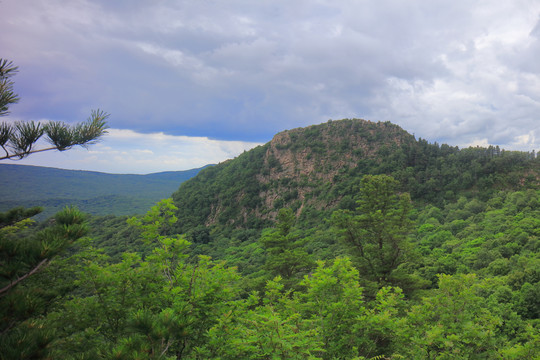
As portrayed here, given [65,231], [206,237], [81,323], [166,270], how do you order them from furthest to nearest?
[206,237], [166,270], [81,323], [65,231]

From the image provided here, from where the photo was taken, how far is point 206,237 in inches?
2404

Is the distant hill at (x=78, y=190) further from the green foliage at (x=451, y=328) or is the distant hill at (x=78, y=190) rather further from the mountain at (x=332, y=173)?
the green foliage at (x=451, y=328)

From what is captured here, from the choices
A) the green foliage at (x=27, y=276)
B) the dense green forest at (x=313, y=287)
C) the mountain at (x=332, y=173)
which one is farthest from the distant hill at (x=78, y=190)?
the green foliage at (x=27, y=276)

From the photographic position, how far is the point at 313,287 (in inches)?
255

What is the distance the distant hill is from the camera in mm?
106312

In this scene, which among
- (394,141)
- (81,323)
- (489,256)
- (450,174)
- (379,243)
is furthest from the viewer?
(394,141)

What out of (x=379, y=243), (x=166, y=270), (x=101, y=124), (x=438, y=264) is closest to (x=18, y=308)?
(x=101, y=124)

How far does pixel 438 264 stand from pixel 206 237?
4887 cm

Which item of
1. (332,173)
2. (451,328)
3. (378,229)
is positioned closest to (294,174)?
(332,173)

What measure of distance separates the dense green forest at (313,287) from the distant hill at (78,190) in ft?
254

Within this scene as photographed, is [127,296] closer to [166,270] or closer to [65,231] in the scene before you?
[166,270]

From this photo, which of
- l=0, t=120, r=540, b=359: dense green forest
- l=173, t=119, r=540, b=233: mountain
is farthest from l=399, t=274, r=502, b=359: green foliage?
l=173, t=119, r=540, b=233: mountain

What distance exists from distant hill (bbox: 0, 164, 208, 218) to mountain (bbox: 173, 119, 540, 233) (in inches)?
1294

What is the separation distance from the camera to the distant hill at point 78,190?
106m
